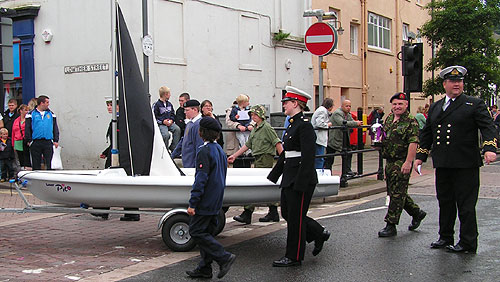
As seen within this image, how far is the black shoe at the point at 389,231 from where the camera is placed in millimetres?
7562

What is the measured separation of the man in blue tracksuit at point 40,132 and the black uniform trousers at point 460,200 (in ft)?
28.7

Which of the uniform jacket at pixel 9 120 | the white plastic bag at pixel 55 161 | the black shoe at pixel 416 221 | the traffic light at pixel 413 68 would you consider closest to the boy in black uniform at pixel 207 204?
the black shoe at pixel 416 221

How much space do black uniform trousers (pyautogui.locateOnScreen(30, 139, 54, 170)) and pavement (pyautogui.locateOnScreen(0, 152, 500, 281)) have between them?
1.95 meters

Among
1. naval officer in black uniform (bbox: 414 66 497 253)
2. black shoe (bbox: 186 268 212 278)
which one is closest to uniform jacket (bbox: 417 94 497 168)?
naval officer in black uniform (bbox: 414 66 497 253)

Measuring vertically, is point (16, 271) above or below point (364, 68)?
below

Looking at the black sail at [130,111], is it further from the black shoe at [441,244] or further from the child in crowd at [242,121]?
the child in crowd at [242,121]

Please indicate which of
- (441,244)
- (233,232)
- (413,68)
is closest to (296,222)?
(441,244)

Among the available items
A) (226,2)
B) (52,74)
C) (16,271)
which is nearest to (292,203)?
(16,271)

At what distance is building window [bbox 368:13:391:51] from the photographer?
91.1 ft

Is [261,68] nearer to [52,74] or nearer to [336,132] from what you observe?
[52,74]

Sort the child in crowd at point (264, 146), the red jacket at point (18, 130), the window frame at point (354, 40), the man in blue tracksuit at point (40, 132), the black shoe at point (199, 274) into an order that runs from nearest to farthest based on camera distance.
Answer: the black shoe at point (199, 274), the child in crowd at point (264, 146), the man in blue tracksuit at point (40, 132), the red jacket at point (18, 130), the window frame at point (354, 40)

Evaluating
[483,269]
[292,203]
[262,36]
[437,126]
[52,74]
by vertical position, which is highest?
[262,36]

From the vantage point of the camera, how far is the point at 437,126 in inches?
273

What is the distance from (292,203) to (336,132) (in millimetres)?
6327
